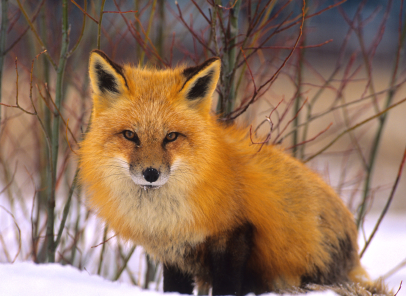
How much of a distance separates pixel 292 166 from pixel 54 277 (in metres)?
1.91

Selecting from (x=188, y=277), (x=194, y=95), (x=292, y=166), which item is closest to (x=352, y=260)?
(x=292, y=166)

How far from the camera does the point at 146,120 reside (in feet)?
7.89

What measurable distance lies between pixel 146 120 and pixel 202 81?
19.5 inches

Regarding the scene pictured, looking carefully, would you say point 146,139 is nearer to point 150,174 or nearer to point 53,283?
point 150,174

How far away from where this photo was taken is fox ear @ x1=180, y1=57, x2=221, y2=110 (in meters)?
2.46

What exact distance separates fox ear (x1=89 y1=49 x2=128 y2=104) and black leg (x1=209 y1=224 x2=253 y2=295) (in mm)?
1270

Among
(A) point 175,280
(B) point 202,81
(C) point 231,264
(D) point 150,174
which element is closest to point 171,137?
(D) point 150,174

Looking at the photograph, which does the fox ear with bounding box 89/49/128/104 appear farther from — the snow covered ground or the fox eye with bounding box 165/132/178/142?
the snow covered ground

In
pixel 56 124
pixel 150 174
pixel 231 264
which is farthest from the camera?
pixel 56 124

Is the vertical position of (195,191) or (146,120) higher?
(146,120)

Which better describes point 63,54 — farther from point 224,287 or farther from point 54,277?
point 224,287

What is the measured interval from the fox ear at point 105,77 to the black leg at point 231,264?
127 cm

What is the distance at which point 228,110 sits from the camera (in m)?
3.28

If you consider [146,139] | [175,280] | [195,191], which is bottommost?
[175,280]
